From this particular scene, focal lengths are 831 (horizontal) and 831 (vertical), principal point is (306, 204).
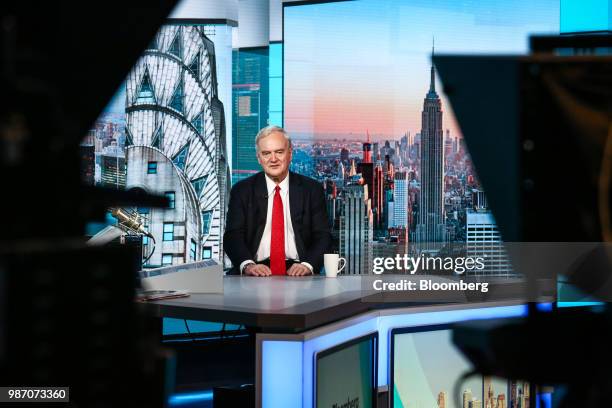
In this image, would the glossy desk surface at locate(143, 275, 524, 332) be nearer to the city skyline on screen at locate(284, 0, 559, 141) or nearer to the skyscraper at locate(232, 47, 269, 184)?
the city skyline on screen at locate(284, 0, 559, 141)

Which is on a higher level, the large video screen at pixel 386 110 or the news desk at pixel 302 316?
the large video screen at pixel 386 110

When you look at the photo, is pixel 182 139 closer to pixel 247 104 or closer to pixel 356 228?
pixel 247 104

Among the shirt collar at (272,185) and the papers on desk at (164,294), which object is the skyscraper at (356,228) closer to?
the shirt collar at (272,185)

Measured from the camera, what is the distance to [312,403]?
2.53m

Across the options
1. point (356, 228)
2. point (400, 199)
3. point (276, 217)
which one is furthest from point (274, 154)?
point (400, 199)

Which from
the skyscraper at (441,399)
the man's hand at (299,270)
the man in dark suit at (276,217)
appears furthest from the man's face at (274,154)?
the skyscraper at (441,399)

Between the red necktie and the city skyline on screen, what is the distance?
1.52m

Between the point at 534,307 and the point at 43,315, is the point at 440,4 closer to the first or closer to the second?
the point at 534,307

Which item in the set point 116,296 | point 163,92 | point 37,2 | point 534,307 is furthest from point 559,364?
point 163,92

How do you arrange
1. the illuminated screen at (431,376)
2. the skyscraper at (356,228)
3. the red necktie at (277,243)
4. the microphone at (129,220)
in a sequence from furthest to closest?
the skyscraper at (356,228) < the microphone at (129,220) < the red necktie at (277,243) < the illuminated screen at (431,376)

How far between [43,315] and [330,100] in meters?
5.17

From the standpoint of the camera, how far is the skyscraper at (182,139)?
5977 millimetres

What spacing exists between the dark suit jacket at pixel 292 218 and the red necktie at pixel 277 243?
0.24 feet

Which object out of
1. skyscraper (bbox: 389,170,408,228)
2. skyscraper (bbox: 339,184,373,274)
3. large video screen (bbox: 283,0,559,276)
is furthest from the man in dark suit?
skyscraper (bbox: 389,170,408,228)
